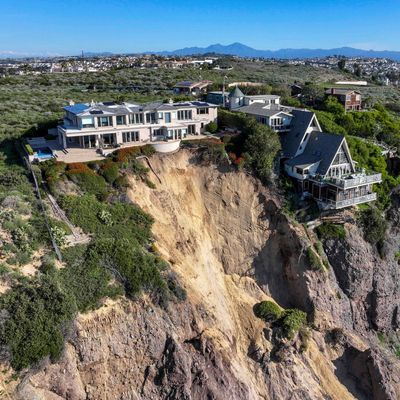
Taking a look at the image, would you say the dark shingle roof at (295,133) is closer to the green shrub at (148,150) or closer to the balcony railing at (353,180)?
the balcony railing at (353,180)

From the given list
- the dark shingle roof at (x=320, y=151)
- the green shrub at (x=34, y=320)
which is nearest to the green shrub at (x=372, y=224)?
the dark shingle roof at (x=320, y=151)

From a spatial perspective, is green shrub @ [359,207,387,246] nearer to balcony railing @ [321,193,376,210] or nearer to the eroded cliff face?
balcony railing @ [321,193,376,210]

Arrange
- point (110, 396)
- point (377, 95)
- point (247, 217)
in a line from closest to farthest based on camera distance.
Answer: point (110, 396), point (247, 217), point (377, 95)

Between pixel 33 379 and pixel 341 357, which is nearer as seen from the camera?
pixel 33 379

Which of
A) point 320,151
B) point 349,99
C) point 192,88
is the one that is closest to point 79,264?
point 320,151

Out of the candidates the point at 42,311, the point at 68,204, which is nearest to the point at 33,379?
the point at 42,311

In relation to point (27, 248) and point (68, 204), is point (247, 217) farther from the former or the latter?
point (27, 248)
